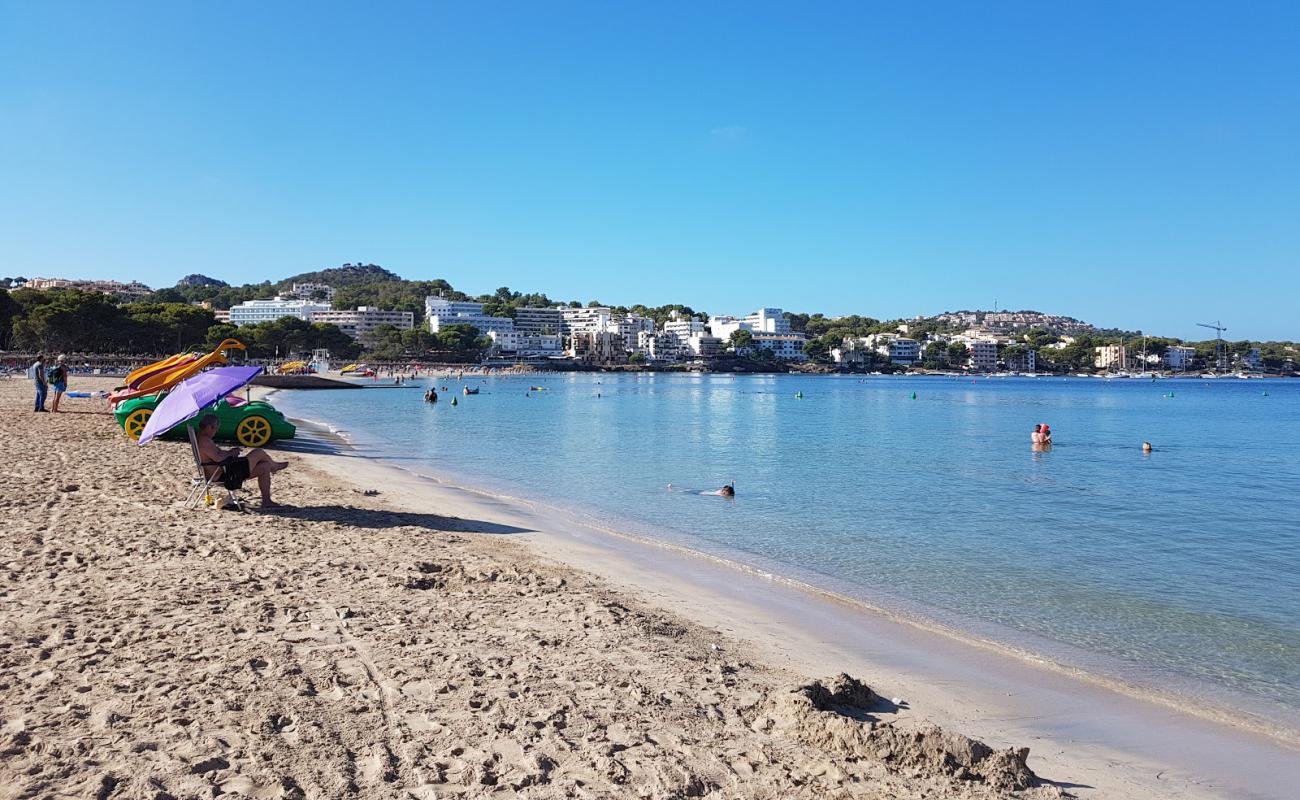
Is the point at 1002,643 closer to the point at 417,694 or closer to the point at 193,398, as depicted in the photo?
the point at 417,694

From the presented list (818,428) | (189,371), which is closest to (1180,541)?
(189,371)

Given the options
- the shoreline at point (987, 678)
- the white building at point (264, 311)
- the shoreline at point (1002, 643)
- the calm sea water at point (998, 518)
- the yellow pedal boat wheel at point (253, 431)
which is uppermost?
the white building at point (264, 311)

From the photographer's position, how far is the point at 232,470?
10367 mm

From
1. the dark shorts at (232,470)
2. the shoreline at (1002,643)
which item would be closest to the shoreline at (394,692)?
the dark shorts at (232,470)

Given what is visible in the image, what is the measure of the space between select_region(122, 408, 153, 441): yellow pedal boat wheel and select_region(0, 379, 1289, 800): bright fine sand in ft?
31.2

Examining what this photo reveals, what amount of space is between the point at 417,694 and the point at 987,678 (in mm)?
4190

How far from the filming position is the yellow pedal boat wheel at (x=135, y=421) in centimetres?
1731

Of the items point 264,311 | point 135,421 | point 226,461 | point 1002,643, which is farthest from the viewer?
point 264,311

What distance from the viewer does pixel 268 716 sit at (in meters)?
4.38

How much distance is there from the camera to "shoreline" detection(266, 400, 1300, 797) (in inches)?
194

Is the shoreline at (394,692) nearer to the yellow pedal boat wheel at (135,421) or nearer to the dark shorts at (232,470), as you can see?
the dark shorts at (232,470)

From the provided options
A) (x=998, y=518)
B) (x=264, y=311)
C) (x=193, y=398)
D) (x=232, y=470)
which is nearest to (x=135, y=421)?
(x=232, y=470)

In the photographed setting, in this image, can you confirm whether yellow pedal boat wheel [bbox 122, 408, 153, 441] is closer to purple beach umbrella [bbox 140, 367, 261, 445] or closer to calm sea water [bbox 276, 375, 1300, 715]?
calm sea water [bbox 276, 375, 1300, 715]

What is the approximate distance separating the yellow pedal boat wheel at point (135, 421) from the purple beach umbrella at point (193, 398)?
8.22 m
